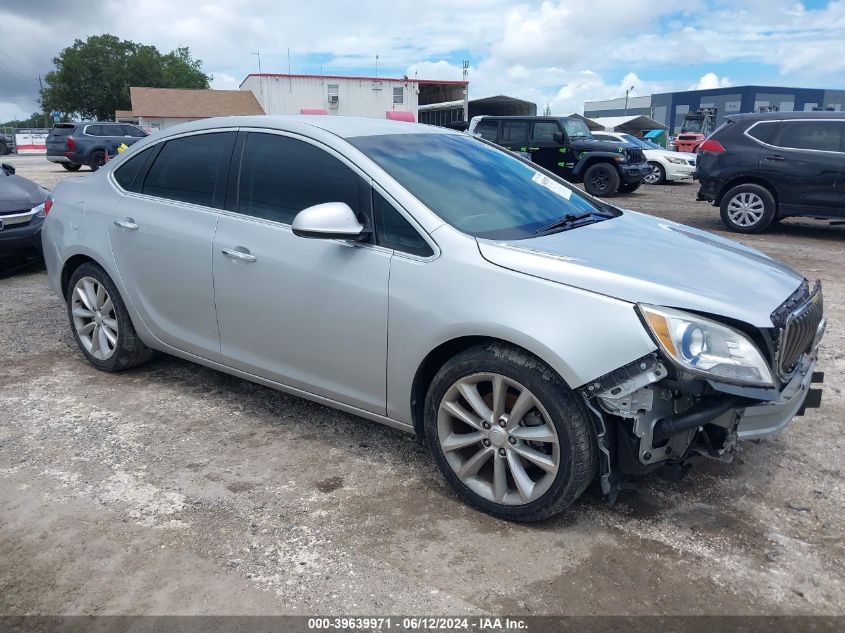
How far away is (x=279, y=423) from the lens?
12.6 feet

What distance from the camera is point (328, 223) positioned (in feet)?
9.73

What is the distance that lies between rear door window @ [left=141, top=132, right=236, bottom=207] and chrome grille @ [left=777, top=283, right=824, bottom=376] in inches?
110

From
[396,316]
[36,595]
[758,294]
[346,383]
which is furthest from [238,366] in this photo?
[758,294]

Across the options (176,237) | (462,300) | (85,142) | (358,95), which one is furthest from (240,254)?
(358,95)

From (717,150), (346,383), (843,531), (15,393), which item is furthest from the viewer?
(717,150)

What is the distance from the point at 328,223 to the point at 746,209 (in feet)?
29.9

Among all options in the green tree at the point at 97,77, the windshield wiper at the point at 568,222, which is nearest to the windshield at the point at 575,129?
the windshield wiper at the point at 568,222

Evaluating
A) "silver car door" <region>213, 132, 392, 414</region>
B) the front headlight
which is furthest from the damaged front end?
"silver car door" <region>213, 132, 392, 414</region>

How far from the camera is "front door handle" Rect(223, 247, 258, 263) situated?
3.45m

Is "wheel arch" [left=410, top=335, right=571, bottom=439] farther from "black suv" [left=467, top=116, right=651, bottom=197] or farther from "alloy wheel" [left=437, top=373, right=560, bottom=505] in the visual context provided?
"black suv" [left=467, top=116, right=651, bottom=197]

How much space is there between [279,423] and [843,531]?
274 centimetres

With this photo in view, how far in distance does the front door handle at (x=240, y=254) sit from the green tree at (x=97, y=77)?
2869 inches

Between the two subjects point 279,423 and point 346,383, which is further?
point 279,423

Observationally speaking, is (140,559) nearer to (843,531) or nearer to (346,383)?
(346,383)
